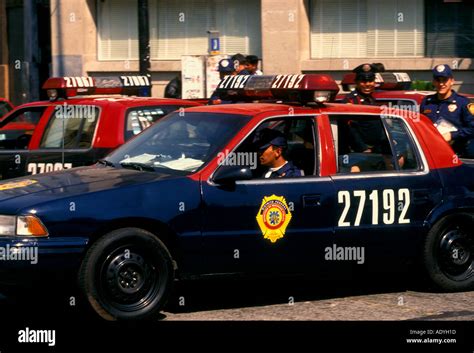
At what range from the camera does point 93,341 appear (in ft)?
20.7

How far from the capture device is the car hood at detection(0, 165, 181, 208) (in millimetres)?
6988

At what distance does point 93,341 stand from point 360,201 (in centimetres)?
238

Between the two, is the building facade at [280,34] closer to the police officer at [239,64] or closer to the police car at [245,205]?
the police officer at [239,64]

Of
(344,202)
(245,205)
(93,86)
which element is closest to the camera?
(245,205)

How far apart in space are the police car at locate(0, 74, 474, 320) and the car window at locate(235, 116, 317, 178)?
1 centimetres

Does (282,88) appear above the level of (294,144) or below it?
above

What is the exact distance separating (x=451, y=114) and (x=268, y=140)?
129 inches

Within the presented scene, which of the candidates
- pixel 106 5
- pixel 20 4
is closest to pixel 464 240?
pixel 106 5

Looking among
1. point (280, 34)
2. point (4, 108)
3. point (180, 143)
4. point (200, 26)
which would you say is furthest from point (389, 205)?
point (200, 26)

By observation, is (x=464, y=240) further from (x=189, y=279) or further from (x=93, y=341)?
(x=93, y=341)

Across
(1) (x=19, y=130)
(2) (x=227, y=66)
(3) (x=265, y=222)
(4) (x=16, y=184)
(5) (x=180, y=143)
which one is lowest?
(3) (x=265, y=222)

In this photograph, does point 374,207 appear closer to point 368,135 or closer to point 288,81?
point 368,135

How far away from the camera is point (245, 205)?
23.9 feet

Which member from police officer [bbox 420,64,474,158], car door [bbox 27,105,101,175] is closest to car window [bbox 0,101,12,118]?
car door [bbox 27,105,101,175]
